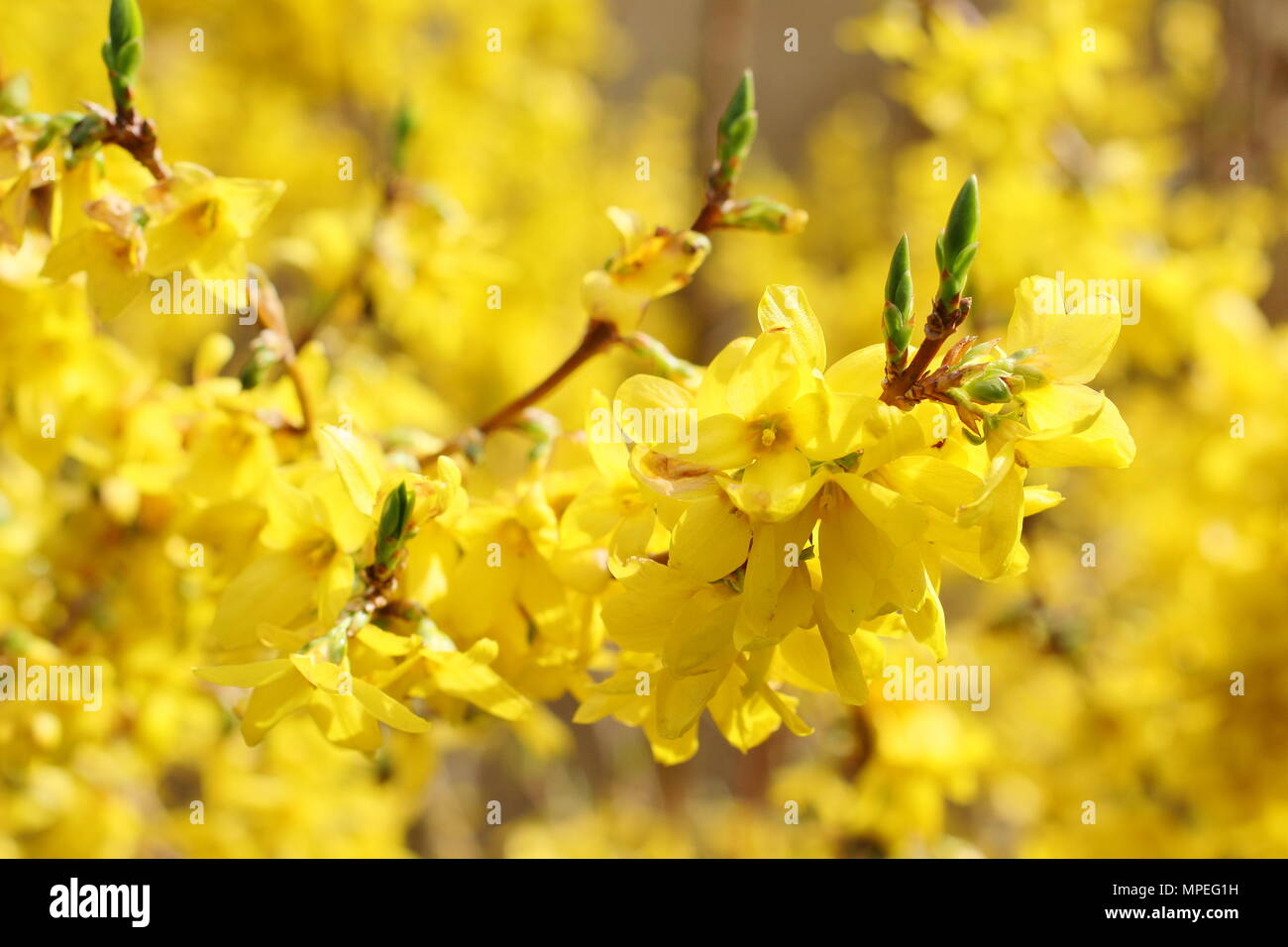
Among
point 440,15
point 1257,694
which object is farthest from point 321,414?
point 440,15

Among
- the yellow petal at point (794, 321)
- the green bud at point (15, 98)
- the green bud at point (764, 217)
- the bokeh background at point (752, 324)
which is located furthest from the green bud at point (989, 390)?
the green bud at point (15, 98)

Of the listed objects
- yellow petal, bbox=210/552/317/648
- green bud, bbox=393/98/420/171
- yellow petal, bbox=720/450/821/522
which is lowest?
yellow petal, bbox=210/552/317/648

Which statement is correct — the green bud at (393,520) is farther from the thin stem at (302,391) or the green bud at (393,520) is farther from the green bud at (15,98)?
the green bud at (15,98)

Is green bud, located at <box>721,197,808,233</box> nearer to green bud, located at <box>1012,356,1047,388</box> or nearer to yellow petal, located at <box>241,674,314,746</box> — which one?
green bud, located at <box>1012,356,1047,388</box>

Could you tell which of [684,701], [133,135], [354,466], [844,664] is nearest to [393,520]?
[354,466]

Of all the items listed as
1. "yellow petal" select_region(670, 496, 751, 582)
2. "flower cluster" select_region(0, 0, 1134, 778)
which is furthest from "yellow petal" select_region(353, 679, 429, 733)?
"yellow petal" select_region(670, 496, 751, 582)

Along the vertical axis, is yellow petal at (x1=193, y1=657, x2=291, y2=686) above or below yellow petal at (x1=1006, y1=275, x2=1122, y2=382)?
below
